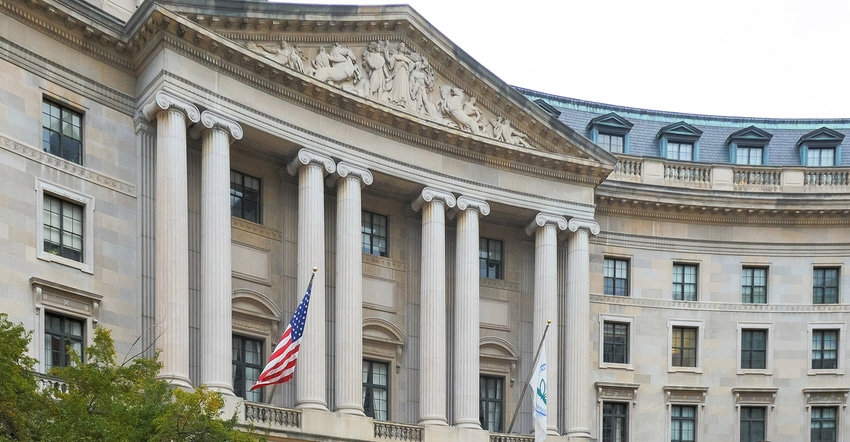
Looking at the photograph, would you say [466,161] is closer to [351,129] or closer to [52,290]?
[351,129]

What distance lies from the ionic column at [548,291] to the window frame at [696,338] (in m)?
6.51

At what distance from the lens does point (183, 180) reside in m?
44.8

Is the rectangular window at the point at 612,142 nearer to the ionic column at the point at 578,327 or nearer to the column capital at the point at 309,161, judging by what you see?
the ionic column at the point at 578,327

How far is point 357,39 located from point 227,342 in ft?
43.6

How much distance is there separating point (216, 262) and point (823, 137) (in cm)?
3308

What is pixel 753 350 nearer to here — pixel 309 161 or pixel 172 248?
pixel 309 161

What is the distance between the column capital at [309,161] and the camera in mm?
48938

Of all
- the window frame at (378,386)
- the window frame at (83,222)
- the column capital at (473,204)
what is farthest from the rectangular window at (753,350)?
the window frame at (83,222)

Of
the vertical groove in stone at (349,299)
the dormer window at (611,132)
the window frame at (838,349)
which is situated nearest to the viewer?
the vertical groove in stone at (349,299)

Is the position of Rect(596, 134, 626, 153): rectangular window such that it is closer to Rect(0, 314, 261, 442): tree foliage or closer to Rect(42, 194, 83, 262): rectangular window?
Rect(42, 194, 83, 262): rectangular window

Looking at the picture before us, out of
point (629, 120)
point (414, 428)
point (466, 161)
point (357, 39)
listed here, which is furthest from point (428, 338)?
point (629, 120)

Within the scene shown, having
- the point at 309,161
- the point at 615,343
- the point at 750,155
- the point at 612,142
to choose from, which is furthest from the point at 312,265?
the point at 750,155

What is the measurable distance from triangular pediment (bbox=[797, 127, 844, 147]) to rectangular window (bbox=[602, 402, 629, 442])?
54.1 feet

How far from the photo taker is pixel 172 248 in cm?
4381
